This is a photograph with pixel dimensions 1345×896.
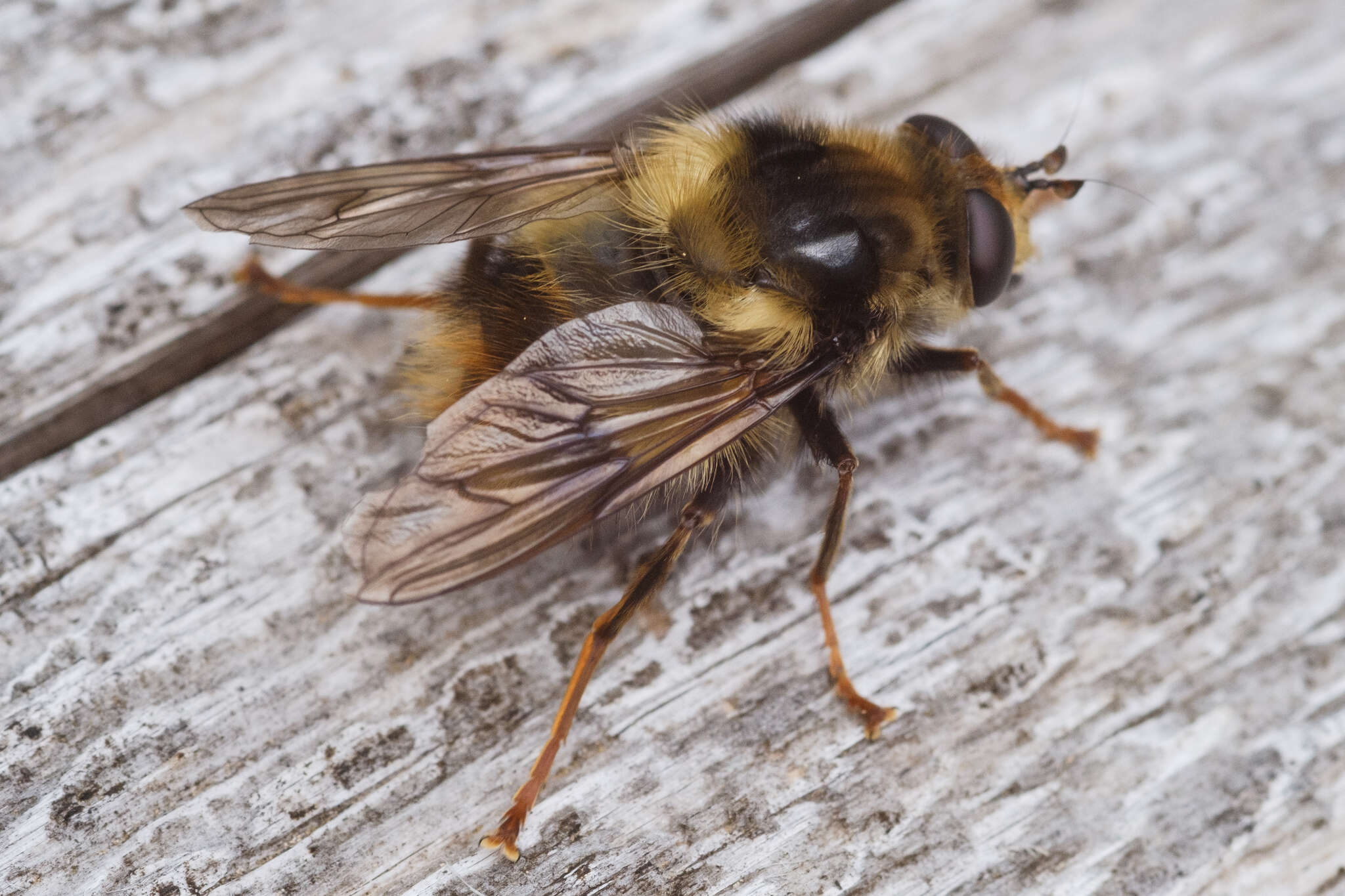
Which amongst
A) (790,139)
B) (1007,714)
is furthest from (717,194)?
(1007,714)

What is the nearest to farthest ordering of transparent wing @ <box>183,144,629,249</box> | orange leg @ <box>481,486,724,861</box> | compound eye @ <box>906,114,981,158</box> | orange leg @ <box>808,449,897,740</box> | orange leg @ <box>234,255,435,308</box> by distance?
orange leg @ <box>481,486,724,861</box>, orange leg @ <box>808,449,897,740</box>, transparent wing @ <box>183,144,629,249</box>, compound eye @ <box>906,114,981,158</box>, orange leg @ <box>234,255,435,308</box>

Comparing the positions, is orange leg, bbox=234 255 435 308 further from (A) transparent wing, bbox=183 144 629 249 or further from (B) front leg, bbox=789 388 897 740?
(B) front leg, bbox=789 388 897 740

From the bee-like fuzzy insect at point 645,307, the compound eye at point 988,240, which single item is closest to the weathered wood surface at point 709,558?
the bee-like fuzzy insect at point 645,307

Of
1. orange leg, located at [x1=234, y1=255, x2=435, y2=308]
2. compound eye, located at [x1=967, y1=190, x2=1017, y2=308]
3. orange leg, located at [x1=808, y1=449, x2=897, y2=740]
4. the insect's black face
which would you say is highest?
orange leg, located at [x1=234, y1=255, x2=435, y2=308]

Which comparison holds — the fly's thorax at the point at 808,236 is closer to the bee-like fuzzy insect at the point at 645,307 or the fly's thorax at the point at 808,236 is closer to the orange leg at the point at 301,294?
the bee-like fuzzy insect at the point at 645,307

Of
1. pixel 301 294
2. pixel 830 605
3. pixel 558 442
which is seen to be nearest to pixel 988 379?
pixel 830 605

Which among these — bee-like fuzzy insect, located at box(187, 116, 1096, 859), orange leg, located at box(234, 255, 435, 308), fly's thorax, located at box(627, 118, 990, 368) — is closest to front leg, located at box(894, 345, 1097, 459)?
bee-like fuzzy insect, located at box(187, 116, 1096, 859)
